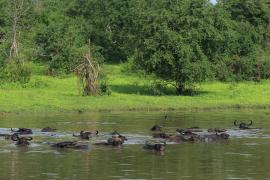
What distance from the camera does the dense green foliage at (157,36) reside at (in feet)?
156

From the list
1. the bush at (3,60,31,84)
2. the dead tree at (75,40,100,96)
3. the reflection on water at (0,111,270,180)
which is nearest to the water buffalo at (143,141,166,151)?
the reflection on water at (0,111,270,180)

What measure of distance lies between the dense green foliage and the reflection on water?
619 inches

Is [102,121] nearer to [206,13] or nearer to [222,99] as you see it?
[222,99]

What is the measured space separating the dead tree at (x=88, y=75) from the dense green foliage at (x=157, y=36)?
188 inches

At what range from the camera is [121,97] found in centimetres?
4266

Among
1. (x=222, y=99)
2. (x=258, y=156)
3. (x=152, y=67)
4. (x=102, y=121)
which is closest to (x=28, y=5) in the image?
(x=152, y=67)

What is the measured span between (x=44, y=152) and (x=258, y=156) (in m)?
6.70

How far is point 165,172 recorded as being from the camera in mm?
18375

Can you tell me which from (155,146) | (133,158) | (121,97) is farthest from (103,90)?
(133,158)

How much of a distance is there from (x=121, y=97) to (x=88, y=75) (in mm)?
2801

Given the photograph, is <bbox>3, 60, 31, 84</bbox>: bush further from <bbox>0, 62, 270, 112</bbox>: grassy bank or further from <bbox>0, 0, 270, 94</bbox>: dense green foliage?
<bbox>0, 0, 270, 94</bbox>: dense green foliage

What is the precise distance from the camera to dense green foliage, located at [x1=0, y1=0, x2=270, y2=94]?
47.5 meters

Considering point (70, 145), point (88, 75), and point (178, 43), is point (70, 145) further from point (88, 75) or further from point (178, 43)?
point (178, 43)

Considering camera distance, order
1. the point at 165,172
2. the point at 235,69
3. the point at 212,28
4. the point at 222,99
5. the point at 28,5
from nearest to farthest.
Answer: the point at 165,172 < the point at 222,99 < the point at 212,28 < the point at 235,69 < the point at 28,5
